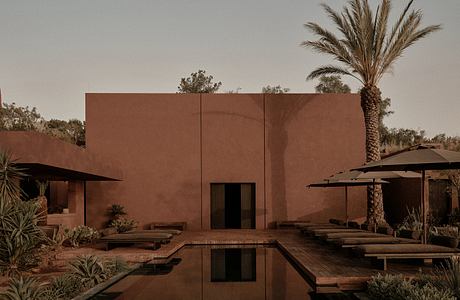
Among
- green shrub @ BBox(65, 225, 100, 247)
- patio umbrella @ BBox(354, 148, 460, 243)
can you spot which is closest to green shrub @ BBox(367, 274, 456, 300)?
patio umbrella @ BBox(354, 148, 460, 243)

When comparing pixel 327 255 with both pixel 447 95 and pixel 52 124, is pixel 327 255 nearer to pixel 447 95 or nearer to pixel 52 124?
pixel 447 95

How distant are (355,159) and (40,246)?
13.6 meters

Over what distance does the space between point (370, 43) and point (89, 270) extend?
12187mm

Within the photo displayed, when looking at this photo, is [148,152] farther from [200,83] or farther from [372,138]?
[200,83]

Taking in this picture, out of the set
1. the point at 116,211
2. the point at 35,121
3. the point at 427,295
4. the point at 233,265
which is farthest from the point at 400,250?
the point at 35,121

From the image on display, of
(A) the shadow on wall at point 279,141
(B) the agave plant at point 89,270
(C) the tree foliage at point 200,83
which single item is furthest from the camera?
(C) the tree foliage at point 200,83

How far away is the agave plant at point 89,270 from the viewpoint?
8969 millimetres

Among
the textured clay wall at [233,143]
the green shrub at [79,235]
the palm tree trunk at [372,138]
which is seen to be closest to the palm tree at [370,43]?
the palm tree trunk at [372,138]

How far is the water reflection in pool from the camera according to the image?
8258 millimetres

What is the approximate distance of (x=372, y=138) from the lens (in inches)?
720

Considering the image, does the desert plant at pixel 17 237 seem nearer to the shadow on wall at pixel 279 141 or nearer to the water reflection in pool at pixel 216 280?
the water reflection in pool at pixel 216 280

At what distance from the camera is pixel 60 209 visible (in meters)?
20.9

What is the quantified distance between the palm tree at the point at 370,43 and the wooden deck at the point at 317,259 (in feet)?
14.3

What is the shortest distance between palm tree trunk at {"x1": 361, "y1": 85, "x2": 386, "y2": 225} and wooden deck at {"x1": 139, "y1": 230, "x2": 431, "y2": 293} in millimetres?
2834
